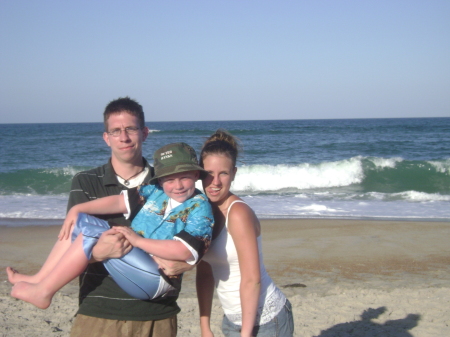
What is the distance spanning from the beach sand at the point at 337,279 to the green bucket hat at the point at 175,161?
2.49m

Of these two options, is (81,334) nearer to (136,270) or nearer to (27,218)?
(136,270)

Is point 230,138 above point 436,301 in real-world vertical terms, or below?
above

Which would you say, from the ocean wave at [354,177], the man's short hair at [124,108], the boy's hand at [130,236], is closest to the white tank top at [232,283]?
the boy's hand at [130,236]

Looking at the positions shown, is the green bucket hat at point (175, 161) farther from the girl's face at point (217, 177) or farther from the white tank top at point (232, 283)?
the white tank top at point (232, 283)

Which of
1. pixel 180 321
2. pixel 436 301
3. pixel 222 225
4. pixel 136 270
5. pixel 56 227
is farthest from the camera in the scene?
pixel 56 227

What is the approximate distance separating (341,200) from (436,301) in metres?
7.46

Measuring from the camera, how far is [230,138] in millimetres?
2521

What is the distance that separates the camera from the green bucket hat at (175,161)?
232 centimetres

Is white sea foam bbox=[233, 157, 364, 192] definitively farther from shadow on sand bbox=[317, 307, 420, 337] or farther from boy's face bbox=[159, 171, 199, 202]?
boy's face bbox=[159, 171, 199, 202]

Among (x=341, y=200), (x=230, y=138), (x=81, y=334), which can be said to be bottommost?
(x=341, y=200)

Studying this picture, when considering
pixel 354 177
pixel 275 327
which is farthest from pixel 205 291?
pixel 354 177

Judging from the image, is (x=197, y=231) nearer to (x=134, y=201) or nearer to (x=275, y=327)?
(x=134, y=201)

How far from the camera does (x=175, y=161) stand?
236 cm

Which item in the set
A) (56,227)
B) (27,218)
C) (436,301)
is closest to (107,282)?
(436,301)
